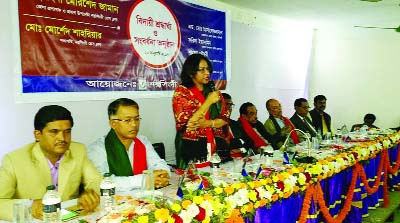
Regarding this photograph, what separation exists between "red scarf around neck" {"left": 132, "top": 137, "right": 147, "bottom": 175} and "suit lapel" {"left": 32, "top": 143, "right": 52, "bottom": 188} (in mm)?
576

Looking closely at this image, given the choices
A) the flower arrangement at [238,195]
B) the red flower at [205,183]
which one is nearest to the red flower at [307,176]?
the flower arrangement at [238,195]

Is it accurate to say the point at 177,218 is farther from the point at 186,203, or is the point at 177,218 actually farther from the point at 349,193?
the point at 349,193

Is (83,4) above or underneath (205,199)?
above

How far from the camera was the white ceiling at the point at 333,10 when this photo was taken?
5.25 meters

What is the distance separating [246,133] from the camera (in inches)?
173

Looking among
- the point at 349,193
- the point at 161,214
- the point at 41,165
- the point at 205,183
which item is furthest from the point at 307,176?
the point at 41,165

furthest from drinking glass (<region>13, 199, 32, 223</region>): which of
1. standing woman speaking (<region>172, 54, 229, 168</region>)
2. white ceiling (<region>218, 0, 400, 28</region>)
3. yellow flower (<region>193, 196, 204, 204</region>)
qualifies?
white ceiling (<region>218, 0, 400, 28</region>)

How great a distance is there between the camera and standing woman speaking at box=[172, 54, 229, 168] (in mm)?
2873

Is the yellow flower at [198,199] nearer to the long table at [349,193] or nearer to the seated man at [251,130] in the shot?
the long table at [349,193]

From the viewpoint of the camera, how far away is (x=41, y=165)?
1942 mm

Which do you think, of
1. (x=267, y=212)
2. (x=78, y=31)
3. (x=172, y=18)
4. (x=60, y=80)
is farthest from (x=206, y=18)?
(x=267, y=212)

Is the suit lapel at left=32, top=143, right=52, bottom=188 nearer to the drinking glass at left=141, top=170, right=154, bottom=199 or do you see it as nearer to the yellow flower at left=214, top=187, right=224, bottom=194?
the drinking glass at left=141, top=170, right=154, bottom=199

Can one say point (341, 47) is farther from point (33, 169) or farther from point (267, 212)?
point (33, 169)

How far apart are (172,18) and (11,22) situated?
1.87 metres
